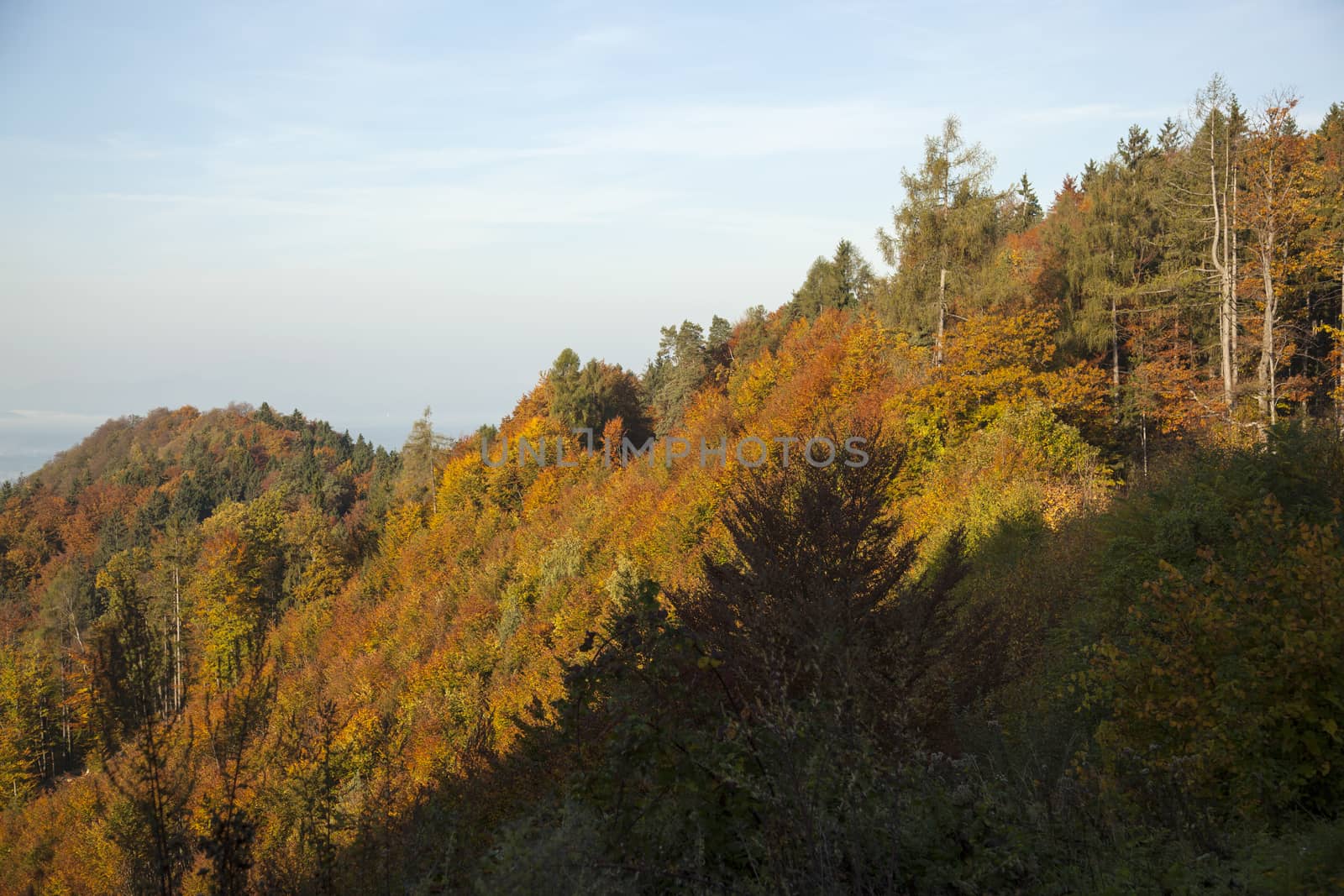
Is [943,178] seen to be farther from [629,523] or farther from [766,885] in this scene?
[766,885]

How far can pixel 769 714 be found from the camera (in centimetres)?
393

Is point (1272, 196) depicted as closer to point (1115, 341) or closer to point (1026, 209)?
point (1115, 341)

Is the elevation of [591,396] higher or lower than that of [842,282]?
lower

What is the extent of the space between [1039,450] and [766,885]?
2247 cm

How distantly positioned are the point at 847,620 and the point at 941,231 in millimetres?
23857

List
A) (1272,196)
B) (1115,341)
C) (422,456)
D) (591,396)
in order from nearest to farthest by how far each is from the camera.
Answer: (1272,196) < (1115,341) < (591,396) < (422,456)

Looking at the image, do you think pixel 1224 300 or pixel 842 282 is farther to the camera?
pixel 842 282

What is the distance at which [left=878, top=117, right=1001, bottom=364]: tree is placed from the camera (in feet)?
94.3

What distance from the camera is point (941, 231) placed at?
29109mm

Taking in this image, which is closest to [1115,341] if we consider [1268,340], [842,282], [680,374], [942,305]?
[942,305]

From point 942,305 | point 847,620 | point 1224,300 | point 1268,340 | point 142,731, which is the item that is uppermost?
point 942,305

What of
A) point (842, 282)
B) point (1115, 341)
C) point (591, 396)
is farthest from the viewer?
point (591, 396)

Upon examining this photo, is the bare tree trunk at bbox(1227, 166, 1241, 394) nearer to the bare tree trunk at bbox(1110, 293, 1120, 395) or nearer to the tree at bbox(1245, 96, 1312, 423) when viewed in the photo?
the tree at bbox(1245, 96, 1312, 423)

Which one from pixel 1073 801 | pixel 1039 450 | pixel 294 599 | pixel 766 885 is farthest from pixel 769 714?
pixel 294 599
